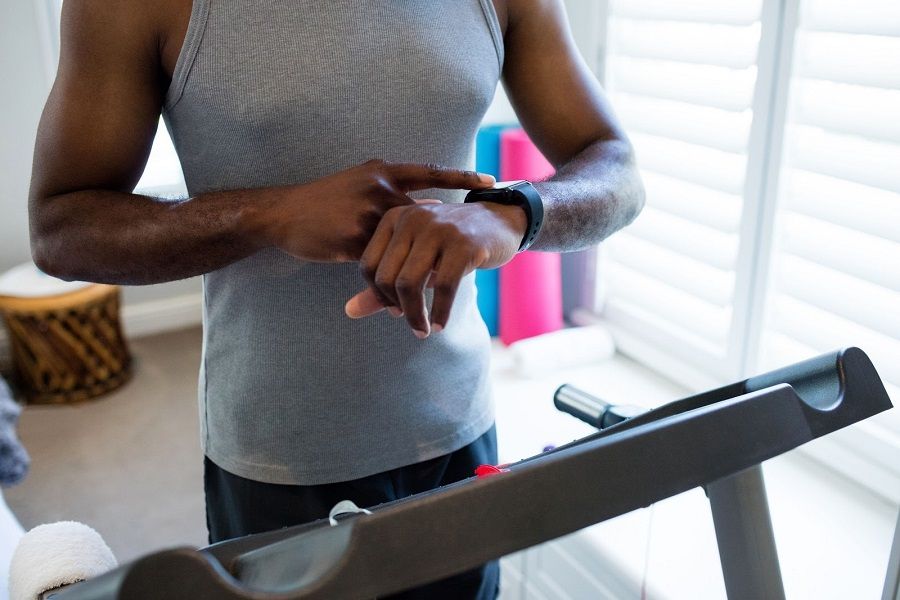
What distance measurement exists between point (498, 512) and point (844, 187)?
1.25 meters

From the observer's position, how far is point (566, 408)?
1011 mm

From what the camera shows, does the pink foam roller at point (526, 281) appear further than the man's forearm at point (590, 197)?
Yes

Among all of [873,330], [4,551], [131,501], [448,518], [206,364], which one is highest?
[448,518]

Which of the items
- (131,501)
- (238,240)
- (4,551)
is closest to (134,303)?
(131,501)

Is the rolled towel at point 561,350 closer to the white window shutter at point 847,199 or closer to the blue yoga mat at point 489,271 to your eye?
the blue yoga mat at point 489,271

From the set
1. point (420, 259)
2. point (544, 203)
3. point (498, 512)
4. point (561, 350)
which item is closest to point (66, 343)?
point (561, 350)

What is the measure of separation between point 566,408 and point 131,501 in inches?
76.4

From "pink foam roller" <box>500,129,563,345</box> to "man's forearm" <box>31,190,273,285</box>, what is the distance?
4.18 ft

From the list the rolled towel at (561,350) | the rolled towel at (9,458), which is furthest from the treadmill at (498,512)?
the rolled towel at (9,458)

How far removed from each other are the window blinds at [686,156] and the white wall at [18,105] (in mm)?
2278

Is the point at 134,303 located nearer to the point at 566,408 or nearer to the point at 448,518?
the point at 566,408

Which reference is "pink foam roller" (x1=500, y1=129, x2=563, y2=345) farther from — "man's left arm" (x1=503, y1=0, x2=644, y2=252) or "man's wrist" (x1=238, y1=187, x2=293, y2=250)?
"man's wrist" (x1=238, y1=187, x2=293, y2=250)

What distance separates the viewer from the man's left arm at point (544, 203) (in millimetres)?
727

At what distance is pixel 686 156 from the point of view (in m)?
1.87
